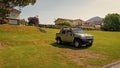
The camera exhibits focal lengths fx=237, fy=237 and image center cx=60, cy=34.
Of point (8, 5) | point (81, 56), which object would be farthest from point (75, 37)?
point (8, 5)

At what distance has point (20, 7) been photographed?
2898 cm

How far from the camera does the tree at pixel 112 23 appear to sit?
10690 cm

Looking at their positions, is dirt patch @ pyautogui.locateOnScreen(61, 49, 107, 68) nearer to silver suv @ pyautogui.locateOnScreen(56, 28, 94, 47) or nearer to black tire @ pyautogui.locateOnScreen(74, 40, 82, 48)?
black tire @ pyautogui.locateOnScreen(74, 40, 82, 48)

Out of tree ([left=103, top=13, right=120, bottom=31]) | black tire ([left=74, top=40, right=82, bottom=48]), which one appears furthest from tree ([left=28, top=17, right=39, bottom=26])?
black tire ([left=74, top=40, right=82, bottom=48])

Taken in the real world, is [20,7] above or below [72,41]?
above

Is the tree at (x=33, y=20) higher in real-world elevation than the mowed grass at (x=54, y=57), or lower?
higher

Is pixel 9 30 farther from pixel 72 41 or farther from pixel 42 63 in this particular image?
pixel 42 63

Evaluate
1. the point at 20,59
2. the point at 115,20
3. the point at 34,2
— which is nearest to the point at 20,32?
the point at 34,2

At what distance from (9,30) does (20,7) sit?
1103 cm

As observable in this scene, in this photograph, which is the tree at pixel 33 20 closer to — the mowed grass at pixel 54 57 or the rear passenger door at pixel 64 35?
the rear passenger door at pixel 64 35

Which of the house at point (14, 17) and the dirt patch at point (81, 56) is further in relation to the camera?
the house at point (14, 17)

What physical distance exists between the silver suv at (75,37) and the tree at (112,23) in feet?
244

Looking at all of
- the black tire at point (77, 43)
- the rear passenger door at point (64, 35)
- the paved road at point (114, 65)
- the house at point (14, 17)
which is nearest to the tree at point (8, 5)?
the rear passenger door at point (64, 35)

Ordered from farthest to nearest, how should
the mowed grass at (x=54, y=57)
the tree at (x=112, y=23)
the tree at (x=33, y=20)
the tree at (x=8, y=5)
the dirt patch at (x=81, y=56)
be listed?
the tree at (x=112, y=23), the tree at (x=33, y=20), the tree at (x=8, y=5), the dirt patch at (x=81, y=56), the mowed grass at (x=54, y=57)
